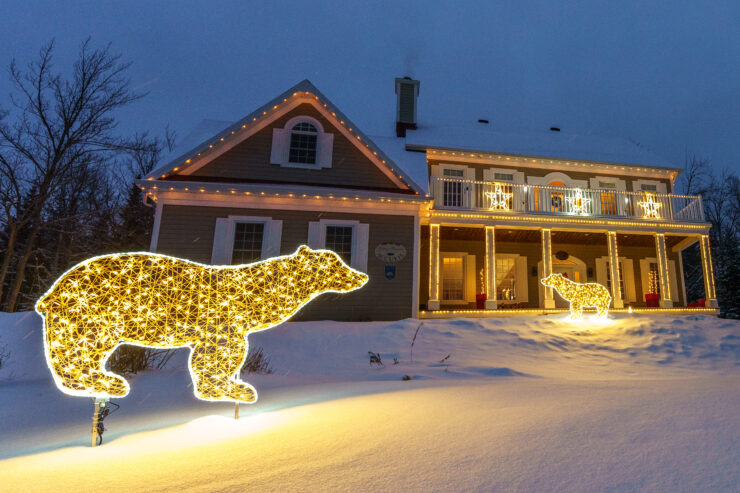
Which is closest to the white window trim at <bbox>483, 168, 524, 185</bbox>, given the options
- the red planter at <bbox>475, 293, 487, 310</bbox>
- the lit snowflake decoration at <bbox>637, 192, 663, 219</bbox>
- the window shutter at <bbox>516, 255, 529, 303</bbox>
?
the window shutter at <bbox>516, 255, 529, 303</bbox>

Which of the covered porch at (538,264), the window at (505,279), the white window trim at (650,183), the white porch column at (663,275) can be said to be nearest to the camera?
the white porch column at (663,275)

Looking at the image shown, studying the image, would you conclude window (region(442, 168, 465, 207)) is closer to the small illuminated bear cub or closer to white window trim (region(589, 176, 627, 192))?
the small illuminated bear cub

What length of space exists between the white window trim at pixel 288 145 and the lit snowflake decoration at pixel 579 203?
912 cm

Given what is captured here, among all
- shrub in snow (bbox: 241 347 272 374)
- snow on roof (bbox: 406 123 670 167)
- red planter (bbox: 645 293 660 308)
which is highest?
snow on roof (bbox: 406 123 670 167)

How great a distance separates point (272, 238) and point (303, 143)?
333 centimetres

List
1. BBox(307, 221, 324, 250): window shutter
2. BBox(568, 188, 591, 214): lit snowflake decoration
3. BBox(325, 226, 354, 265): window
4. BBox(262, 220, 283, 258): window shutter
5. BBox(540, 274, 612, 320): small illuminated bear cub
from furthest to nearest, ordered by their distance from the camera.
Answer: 1. BBox(568, 188, 591, 214): lit snowflake decoration
2. BBox(325, 226, 354, 265): window
3. BBox(307, 221, 324, 250): window shutter
4. BBox(262, 220, 283, 258): window shutter
5. BBox(540, 274, 612, 320): small illuminated bear cub

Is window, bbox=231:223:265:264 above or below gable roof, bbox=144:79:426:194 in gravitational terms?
below

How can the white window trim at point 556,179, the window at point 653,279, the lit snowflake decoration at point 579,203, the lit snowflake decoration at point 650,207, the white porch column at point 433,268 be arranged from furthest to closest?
the window at point 653,279
the white window trim at point 556,179
the lit snowflake decoration at point 650,207
the lit snowflake decoration at point 579,203
the white porch column at point 433,268

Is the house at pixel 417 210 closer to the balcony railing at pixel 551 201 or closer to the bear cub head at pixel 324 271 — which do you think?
the balcony railing at pixel 551 201

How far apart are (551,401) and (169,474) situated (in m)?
3.02

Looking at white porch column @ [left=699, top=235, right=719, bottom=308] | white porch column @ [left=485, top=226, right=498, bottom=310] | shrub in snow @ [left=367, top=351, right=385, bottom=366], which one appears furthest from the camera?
white porch column @ [left=699, top=235, right=719, bottom=308]

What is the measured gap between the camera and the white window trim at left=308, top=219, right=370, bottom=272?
9930mm

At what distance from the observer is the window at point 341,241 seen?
33.0 feet

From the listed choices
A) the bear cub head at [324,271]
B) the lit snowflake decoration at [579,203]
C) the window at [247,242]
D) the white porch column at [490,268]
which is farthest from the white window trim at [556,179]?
the bear cub head at [324,271]
